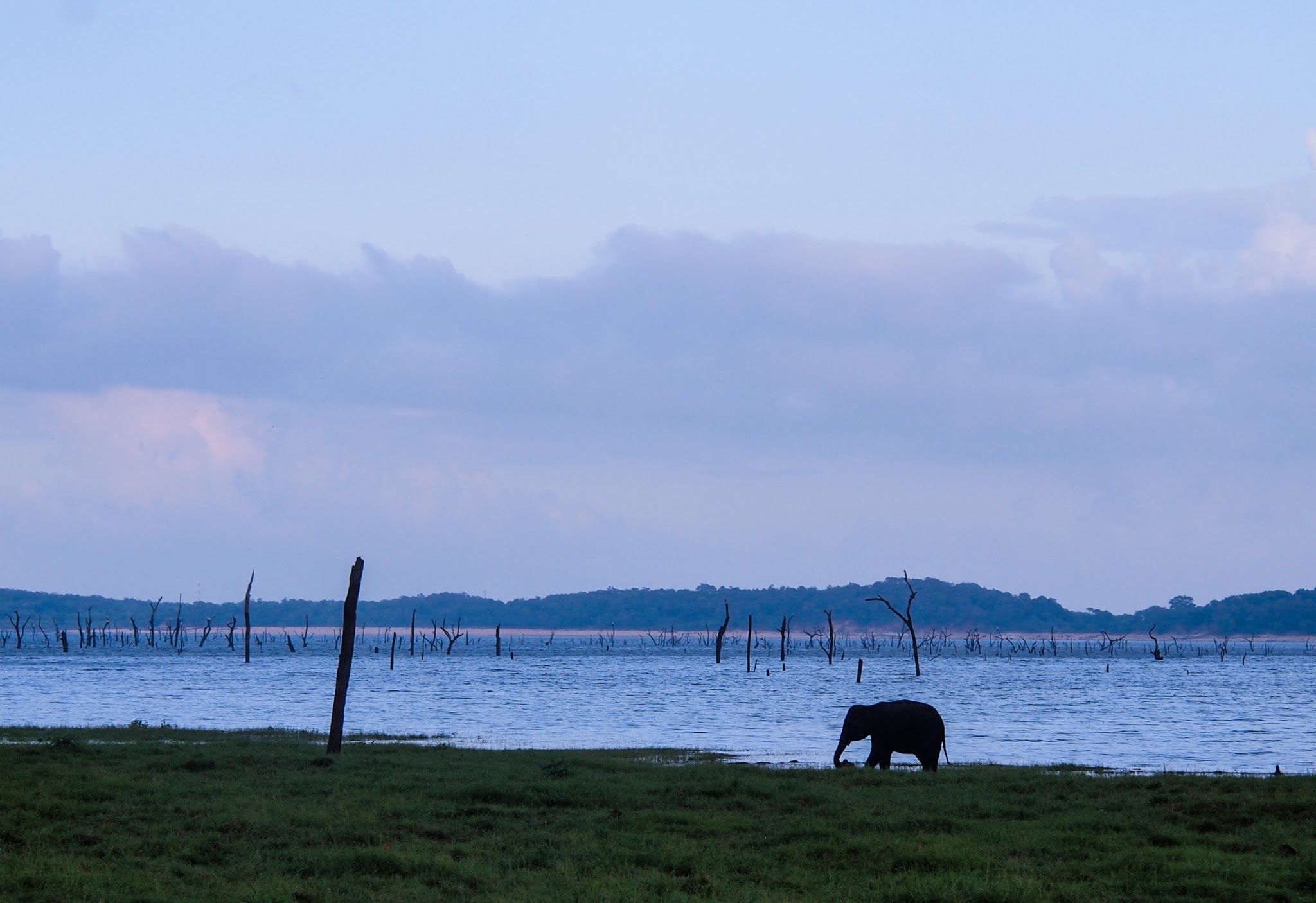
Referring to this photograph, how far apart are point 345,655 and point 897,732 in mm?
11248

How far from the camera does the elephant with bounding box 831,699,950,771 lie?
25516mm

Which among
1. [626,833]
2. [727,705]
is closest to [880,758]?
[626,833]

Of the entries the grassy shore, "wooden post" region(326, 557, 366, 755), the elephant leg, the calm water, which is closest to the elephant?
the elephant leg

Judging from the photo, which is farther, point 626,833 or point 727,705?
point 727,705

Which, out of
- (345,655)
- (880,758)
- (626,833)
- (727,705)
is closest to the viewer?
(626,833)

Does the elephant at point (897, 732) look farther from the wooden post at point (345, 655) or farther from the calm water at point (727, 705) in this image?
the wooden post at point (345, 655)

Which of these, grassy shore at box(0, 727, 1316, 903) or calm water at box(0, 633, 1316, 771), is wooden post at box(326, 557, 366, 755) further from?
calm water at box(0, 633, 1316, 771)

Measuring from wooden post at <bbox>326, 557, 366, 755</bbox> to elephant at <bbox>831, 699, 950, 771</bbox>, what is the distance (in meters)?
9.98

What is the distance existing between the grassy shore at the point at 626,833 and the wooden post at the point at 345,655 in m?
1.03

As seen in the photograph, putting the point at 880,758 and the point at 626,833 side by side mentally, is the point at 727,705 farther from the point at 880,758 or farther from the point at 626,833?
the point at 626,833

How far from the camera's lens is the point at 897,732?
25578 mm

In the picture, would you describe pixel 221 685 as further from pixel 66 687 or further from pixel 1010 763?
pixel 1010 763

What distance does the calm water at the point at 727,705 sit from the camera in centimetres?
3497

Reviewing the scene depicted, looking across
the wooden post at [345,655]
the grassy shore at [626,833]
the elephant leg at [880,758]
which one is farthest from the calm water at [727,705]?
the grassy shore at [626,833]
